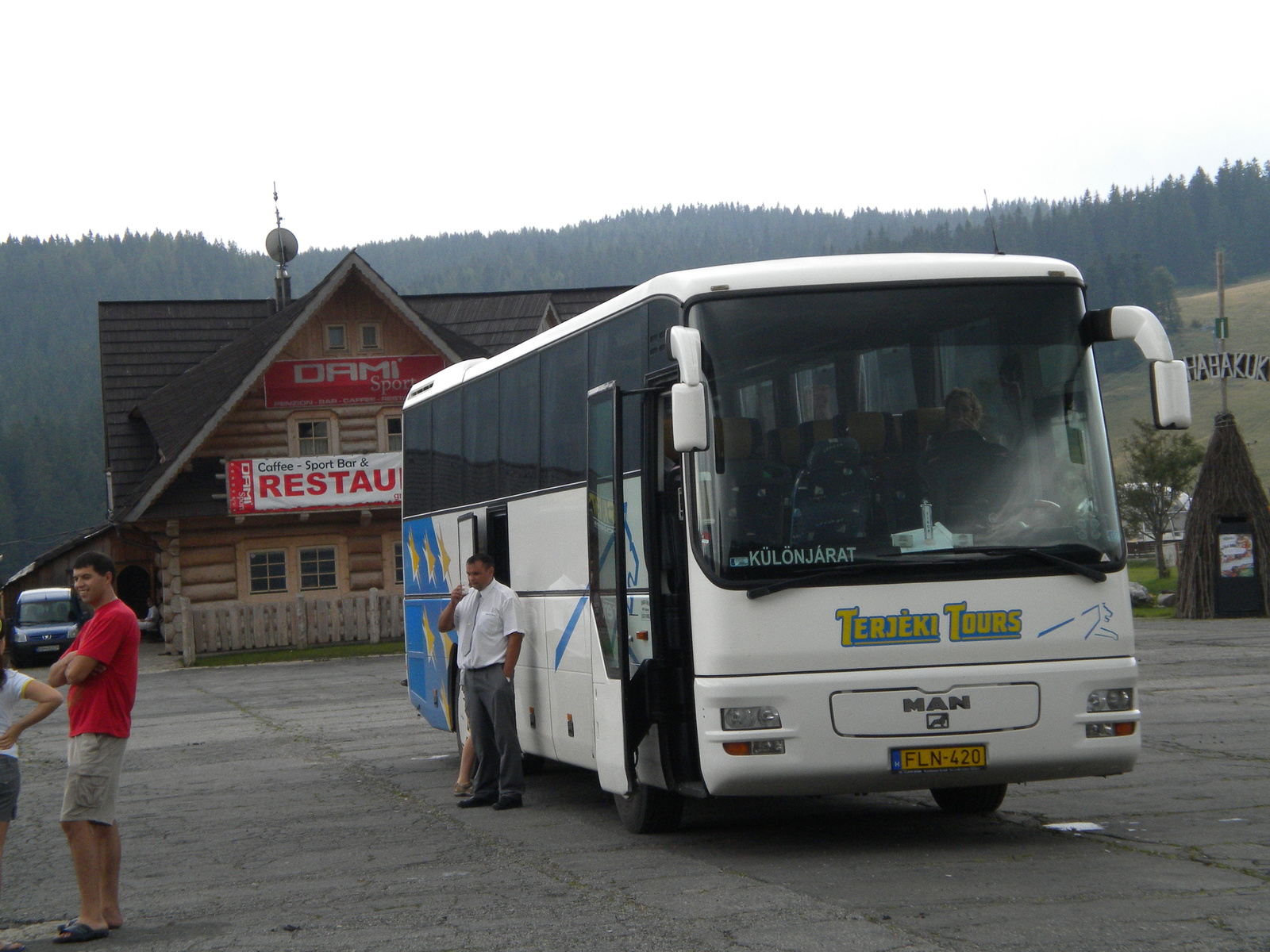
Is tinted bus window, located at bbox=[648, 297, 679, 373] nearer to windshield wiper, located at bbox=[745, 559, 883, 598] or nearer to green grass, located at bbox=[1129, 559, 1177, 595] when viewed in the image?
windshield wiper, located at bbox=[745, 559, 883, 598]

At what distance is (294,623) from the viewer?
3566 cm

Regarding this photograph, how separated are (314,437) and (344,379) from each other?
5.21 feet

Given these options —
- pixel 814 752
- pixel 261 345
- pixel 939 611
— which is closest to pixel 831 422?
pixel 939 611

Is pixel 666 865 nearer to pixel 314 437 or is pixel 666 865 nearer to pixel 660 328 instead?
pixel 660 328

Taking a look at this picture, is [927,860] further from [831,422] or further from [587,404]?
[587,404]

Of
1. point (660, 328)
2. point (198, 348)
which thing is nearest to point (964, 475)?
point (660, 328)

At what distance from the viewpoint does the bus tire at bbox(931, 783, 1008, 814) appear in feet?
32.9

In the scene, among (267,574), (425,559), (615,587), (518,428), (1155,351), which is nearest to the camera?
(1155,351)

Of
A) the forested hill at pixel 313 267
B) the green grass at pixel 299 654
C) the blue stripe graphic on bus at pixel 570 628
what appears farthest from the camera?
the forested hill at pixel 313 267

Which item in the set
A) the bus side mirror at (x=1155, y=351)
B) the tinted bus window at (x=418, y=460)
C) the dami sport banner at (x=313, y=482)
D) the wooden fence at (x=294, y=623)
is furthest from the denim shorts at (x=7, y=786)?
the wooden fence at (x=294, y=623)

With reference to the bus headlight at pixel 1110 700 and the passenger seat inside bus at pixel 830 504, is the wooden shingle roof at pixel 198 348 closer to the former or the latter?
the passenger seat inside bus at pixel 830 504

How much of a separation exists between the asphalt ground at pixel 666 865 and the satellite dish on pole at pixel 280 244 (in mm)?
30903

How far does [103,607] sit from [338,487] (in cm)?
2848

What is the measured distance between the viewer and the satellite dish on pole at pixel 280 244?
4466 cm
